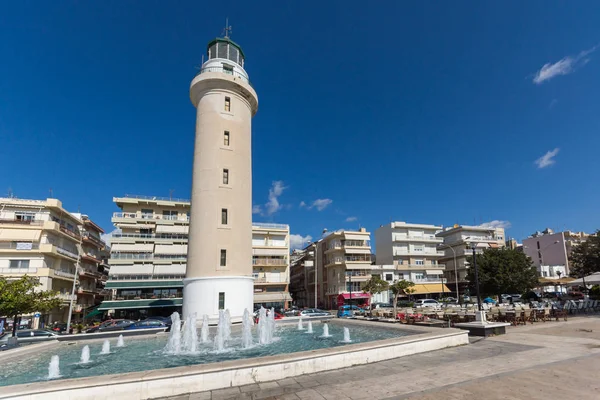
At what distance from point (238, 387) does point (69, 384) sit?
12.1 ft

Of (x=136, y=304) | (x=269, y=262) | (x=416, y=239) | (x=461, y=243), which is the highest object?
(x=416, y=239)

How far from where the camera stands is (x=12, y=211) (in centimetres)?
3956

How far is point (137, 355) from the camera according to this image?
14398mm

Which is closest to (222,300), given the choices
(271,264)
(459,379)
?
(459,379)

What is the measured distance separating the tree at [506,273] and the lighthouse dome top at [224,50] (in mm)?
38967

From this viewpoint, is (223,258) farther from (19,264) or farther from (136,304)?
(19,264)

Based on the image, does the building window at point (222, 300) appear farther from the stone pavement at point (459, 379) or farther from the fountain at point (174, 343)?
the stone pavement at point (459, 379)

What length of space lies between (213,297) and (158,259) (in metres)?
29.4

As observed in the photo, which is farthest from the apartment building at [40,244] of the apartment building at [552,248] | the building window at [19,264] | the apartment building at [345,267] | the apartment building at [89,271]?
the apartment building at [552,248]

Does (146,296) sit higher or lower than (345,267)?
lower

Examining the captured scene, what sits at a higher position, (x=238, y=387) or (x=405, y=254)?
(x=405, y=254)

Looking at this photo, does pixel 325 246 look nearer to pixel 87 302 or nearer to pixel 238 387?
pixel 87 302

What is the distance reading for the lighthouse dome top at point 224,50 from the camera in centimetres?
2764

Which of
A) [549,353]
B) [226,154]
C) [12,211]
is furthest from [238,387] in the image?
[12,211]
